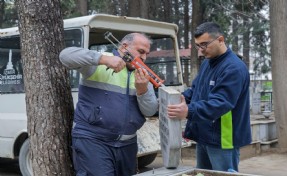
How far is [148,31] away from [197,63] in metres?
9.68

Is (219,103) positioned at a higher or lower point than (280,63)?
lower

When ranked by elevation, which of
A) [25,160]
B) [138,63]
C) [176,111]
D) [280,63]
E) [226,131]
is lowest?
[25,160]

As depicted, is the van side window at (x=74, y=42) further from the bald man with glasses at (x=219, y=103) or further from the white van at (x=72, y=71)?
the bald man with glasses at (x=219, y=103)

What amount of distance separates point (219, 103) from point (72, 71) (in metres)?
3.21

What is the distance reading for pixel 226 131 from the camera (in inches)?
125

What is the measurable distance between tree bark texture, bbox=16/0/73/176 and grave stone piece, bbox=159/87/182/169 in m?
0.84

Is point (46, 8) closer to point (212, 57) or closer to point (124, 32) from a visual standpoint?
point (212, 57)

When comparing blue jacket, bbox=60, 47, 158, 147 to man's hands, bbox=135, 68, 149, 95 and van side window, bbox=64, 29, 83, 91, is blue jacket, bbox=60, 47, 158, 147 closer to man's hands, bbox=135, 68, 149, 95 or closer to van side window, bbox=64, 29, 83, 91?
man's hands, bbox=135, 68, 149, 95

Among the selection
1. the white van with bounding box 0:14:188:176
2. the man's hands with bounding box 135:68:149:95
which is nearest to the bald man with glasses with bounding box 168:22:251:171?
the man's hands with bounding box 135:68:149:95

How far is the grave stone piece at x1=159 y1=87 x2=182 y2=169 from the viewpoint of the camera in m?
2.84

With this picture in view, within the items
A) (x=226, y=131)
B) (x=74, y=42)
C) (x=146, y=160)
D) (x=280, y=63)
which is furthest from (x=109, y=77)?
(x=280, y=63)

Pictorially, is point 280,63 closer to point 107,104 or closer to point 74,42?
point 74,42

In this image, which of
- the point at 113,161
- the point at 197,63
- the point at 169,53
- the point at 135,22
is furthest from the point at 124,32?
the point at 197,63

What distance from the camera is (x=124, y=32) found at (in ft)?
20.8
